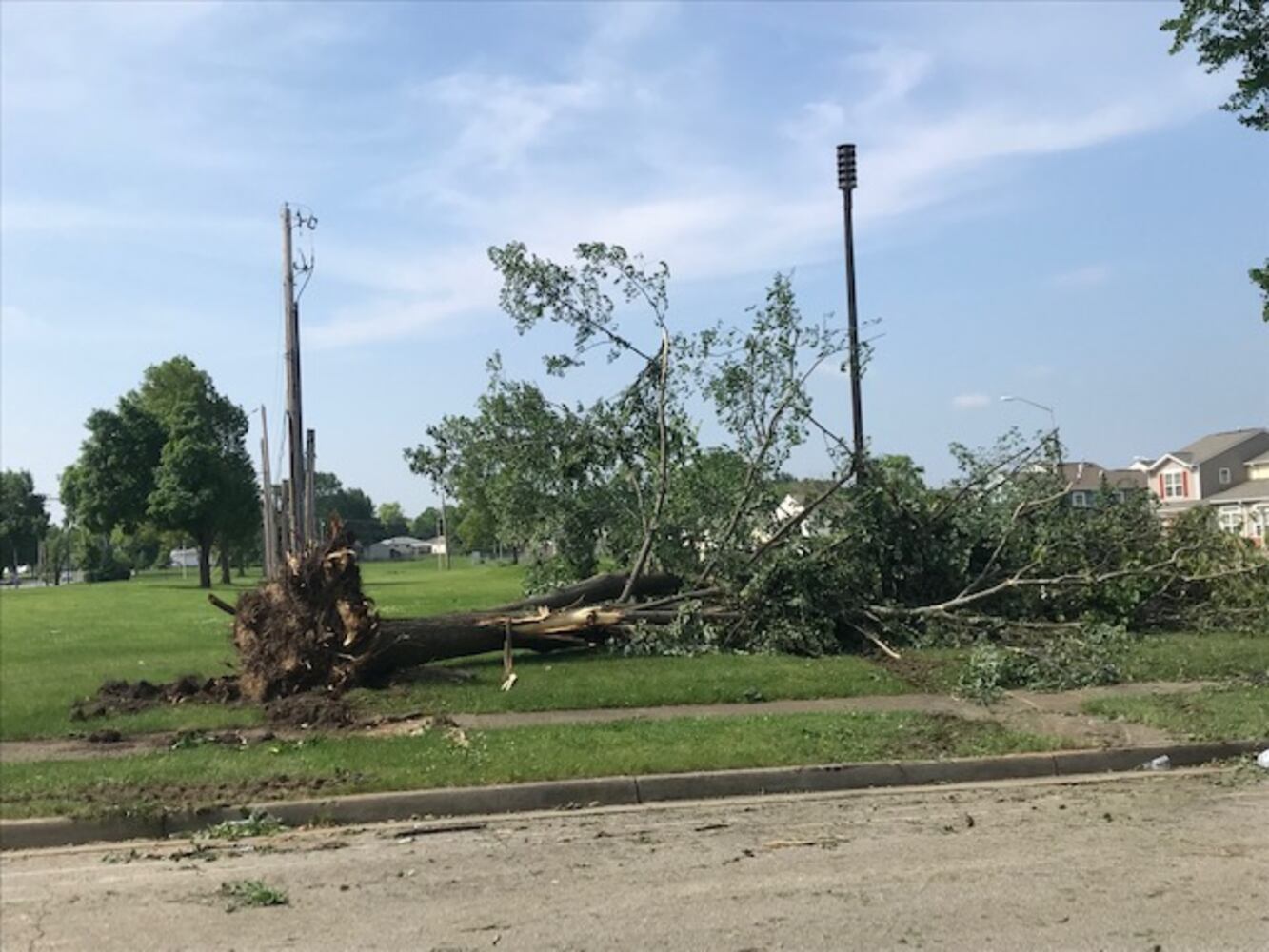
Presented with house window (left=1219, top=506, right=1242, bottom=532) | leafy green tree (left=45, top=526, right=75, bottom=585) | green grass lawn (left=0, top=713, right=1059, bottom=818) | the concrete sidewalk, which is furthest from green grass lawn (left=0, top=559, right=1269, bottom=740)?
leafy green tree (left=45, top=526, right=75, bottom=585)

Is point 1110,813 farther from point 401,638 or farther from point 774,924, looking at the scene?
point 401,638

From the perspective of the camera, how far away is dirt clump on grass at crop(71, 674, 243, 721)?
11.3 metres

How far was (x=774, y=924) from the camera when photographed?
5.11 m

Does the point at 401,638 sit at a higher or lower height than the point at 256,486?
lower

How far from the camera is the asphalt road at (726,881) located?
16.5 feet

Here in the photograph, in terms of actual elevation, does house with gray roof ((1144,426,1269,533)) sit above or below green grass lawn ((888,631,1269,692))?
above

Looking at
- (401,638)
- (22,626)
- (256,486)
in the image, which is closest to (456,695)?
(401,638)

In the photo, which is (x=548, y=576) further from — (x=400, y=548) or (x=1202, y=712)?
(x=400, y=548)

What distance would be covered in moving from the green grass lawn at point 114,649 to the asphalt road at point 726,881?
4.07 meters

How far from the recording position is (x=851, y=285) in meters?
20.3

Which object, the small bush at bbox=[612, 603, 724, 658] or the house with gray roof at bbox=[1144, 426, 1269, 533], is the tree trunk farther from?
the house with gray roof at bbox=[1144, 426, 1269, 533]

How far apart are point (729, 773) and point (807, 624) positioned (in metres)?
6.82

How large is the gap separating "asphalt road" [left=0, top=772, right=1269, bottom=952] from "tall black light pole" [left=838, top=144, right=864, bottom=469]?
32.2 ft

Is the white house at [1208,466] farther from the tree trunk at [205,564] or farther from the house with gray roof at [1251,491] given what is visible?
the tree trunk at [205,564]
